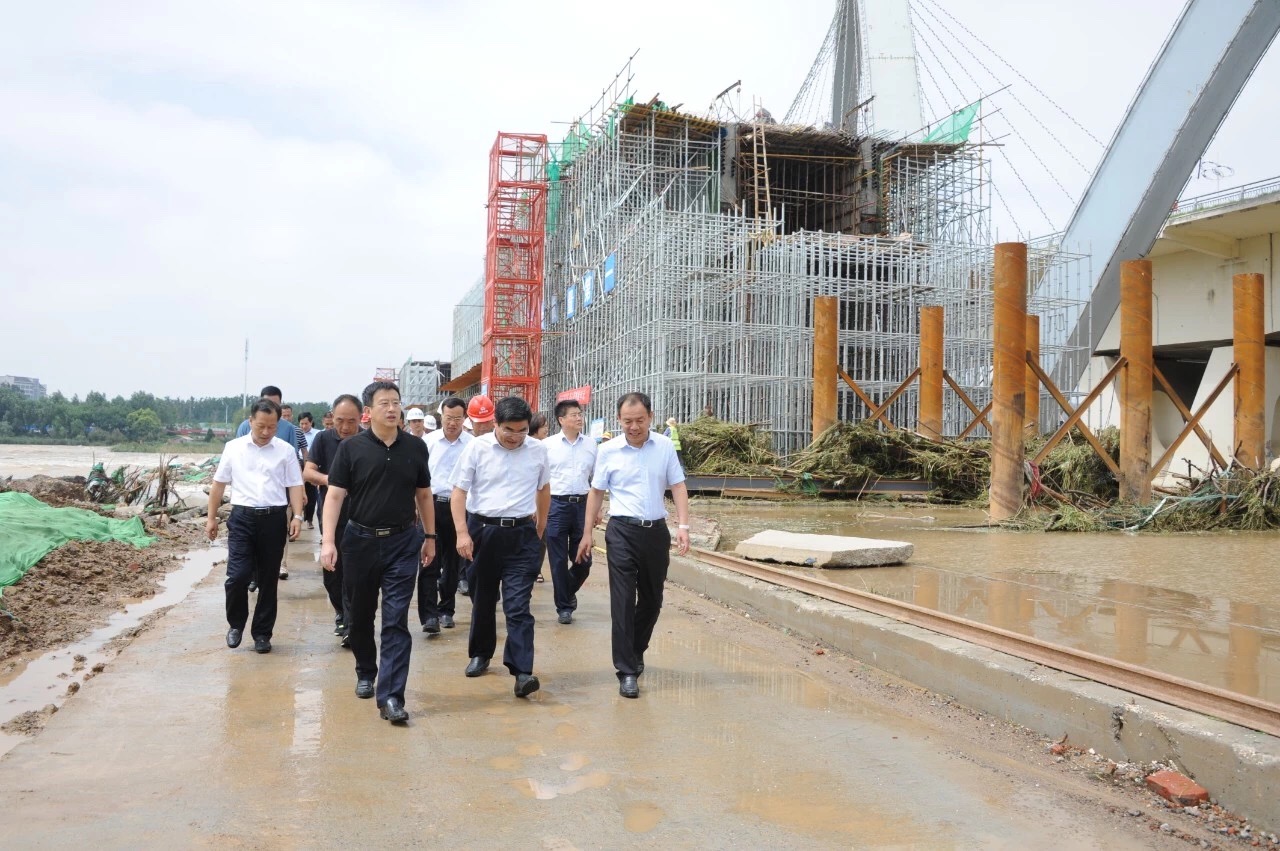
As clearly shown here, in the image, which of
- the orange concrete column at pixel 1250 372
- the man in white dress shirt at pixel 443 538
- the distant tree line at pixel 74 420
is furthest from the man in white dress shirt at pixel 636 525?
the distant tree line at pixel 74 420

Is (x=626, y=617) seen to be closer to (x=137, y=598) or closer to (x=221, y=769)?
(x=221, y=769)

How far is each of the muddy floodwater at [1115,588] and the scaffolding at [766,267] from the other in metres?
11.1

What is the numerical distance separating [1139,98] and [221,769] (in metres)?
24.7

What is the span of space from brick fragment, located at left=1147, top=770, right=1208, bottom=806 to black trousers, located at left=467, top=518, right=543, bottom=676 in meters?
3.18

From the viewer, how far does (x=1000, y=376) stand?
45.6ft

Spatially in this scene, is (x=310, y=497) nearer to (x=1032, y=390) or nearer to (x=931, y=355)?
(x=931, y=355)

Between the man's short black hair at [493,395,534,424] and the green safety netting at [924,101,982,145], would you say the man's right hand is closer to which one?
the man's short black hair at [493,395,534,424]

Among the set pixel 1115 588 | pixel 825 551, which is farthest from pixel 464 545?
pixel 1115 588

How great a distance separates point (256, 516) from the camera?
6754mm

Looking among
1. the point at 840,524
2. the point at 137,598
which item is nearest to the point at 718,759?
the point at 137,598

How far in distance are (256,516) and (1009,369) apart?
34.6 ft

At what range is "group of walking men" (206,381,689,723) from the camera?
5.37 meters

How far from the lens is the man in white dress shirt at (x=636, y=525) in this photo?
5789mm

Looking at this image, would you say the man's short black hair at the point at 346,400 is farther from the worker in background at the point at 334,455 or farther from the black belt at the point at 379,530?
the black belt at the point at 379,530
